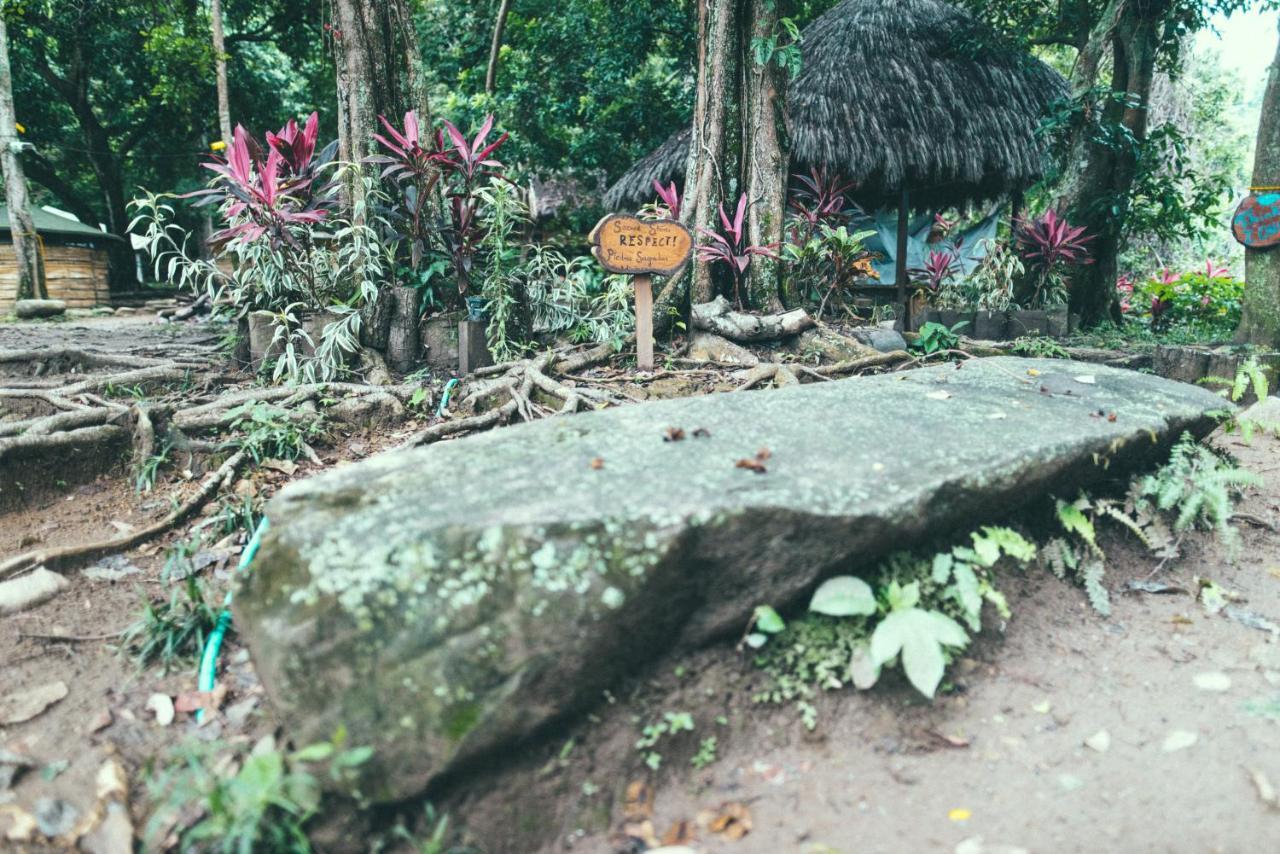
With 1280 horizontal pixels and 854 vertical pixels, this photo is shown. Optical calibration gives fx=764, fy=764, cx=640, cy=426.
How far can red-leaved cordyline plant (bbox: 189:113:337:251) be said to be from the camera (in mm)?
4125

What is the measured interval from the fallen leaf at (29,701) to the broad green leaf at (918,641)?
7.38ft

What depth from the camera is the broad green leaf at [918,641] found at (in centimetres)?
195

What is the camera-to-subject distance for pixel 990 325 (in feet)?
20.5

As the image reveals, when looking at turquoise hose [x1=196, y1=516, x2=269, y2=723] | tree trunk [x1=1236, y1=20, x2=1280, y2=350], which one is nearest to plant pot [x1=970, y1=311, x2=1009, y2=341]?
tree trunk [x1=1236, y1=20, x2=1280, y2=350]

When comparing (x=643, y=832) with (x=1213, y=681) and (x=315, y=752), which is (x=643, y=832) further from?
(x=1213, y=681)

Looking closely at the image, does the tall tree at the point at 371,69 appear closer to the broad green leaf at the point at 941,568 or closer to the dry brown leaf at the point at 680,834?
the broad green leaf at the point at 941,568

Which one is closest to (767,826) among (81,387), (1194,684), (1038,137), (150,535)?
(1194,684)

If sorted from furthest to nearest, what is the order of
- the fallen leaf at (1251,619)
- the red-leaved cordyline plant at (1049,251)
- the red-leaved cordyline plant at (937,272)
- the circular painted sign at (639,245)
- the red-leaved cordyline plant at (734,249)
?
the red-leaved cordyline plant at (937,272)
the red-leaved cordyline plant at (1049,251)
the red-leaved cordyline plant at (734,249)
the circular painted sign at (639,245)
the fallen leaf at (1251,619)

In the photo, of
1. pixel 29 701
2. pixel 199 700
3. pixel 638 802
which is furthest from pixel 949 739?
pixel 29 701

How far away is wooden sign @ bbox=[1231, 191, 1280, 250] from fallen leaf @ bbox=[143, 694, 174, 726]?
6466 millimetres

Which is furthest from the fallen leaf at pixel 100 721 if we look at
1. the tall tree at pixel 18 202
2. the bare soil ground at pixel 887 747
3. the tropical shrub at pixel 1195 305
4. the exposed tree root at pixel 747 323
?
the tall tree at pixel 18 202

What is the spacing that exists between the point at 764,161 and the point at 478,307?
2.24 m

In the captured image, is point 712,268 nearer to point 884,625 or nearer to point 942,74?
point 884,625

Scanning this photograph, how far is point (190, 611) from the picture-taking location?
2365 mm
